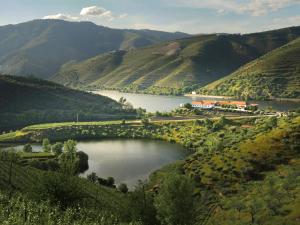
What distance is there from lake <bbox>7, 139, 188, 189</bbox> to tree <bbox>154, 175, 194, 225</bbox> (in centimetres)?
5063

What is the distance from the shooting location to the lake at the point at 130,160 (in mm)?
Result: 146738

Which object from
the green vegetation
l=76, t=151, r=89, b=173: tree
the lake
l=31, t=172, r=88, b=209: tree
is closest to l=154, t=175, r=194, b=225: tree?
the green vegetation

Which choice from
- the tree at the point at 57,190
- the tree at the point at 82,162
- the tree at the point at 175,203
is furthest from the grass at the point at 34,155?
the tree at the point at 175,203

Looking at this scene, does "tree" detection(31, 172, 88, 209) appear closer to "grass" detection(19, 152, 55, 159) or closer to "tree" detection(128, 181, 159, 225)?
"tree" detection(128, 181, 159, 225)

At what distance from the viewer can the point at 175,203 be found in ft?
258

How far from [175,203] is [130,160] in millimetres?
91826

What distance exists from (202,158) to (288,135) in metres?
29.6

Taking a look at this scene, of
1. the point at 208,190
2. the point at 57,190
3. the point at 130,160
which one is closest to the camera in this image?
the point at 57,190

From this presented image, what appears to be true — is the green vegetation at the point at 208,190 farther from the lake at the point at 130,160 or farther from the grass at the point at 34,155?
the grass at the point at 34,155

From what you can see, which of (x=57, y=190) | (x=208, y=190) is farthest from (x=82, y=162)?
(x=57, y=190)

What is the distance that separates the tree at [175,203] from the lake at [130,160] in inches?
1993

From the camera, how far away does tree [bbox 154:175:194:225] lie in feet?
252

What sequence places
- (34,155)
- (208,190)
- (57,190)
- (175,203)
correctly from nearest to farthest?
(57,190) → (175,203) → (208,190) → (34,155)

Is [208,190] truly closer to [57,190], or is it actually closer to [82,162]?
[57,190]
